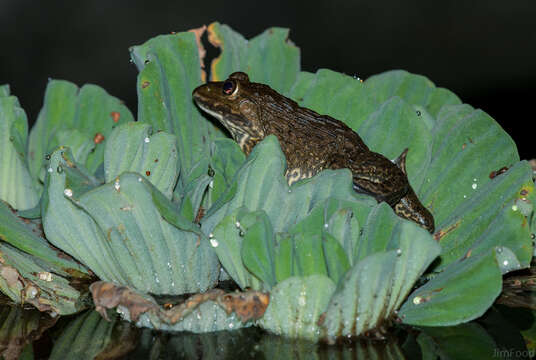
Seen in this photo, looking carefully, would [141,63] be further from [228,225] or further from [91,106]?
[228,225]

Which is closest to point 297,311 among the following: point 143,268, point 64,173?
point 143,268

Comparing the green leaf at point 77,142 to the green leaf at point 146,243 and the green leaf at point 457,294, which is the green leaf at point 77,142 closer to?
the green leaf at point 146,243

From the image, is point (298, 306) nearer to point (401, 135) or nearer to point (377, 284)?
point (377, 284)

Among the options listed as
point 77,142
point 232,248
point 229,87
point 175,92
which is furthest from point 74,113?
point 232,248

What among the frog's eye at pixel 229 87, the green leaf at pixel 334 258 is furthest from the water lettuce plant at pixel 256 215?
the frog's eye at pixel 229 87

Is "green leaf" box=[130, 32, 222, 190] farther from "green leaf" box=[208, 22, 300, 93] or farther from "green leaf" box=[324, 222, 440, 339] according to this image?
"green leaf" box=[324, 222, 440, 339]

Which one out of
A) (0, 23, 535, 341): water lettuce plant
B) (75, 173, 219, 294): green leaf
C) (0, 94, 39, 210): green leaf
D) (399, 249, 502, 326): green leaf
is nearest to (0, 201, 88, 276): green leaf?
(0, 23, 535, 341): water lettuce plant
